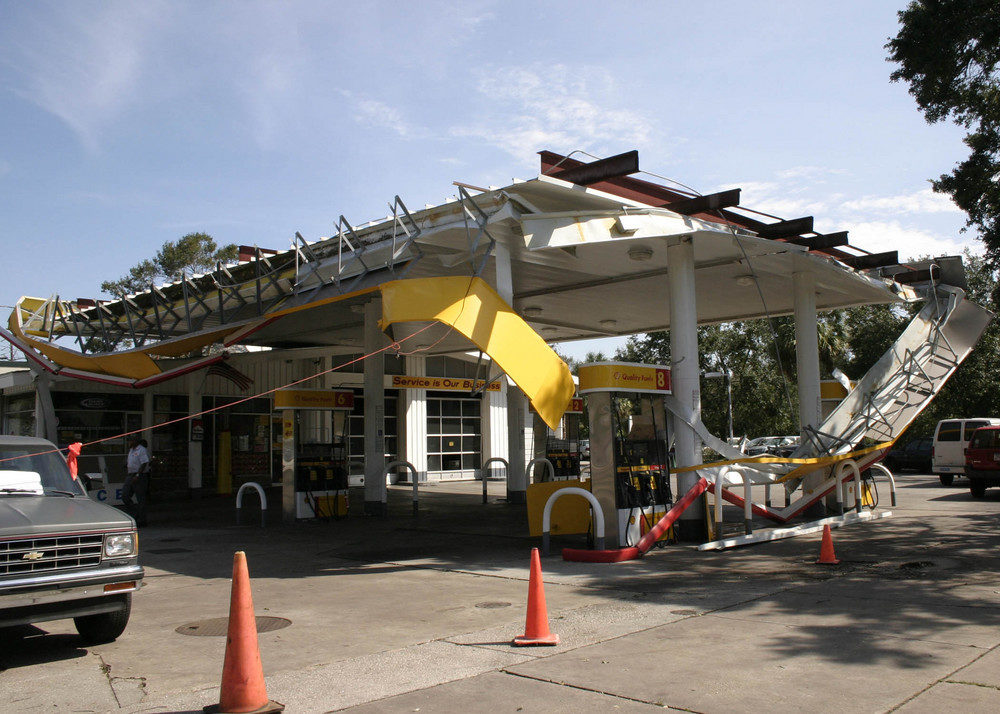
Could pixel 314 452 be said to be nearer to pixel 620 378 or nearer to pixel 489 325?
pixel 489 325

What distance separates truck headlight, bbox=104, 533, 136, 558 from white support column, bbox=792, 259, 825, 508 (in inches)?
483

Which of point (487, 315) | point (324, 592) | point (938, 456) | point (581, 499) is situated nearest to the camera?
point (324, 592)

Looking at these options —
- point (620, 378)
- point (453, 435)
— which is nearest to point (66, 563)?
point (620, 378)

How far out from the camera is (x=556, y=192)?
38.5 ft

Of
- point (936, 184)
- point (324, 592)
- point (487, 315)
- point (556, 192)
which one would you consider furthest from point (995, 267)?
point (324, 592)

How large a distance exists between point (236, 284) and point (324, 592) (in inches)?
349

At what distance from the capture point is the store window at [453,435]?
30.0 metres

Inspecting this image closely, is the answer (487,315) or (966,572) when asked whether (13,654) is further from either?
(966,572)

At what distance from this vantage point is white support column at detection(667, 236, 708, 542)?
12.8 meters

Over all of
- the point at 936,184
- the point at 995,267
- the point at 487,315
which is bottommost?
the point at 487,315

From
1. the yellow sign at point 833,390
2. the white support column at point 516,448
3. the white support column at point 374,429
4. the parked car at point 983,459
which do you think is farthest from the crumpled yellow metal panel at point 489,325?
the parked car at point 983,459

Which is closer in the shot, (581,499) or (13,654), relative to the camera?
(13,654)

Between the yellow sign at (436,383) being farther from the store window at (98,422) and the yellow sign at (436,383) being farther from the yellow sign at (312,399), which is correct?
the yellow sign at (312,399)

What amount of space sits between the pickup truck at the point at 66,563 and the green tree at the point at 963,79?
15.2 metres
